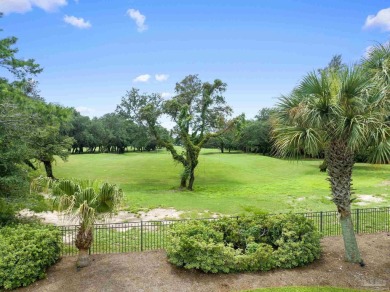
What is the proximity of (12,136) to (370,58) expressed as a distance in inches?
494

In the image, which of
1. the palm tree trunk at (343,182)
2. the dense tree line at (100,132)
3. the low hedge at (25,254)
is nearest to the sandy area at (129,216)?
the low hedge at (25,254)

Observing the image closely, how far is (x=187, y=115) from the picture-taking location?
25609 mm

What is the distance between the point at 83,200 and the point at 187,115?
17508mm

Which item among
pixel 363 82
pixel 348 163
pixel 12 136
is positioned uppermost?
pixel 363 82

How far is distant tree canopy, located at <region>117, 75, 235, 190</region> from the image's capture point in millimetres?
26089

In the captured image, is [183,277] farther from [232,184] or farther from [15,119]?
[232,184]

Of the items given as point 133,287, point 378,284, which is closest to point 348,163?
point 378,284

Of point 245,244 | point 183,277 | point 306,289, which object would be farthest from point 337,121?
point 183,277

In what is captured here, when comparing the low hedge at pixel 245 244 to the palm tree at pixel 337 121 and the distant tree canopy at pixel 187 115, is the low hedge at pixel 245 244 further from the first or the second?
the distant tree canopy at pixel 187 115

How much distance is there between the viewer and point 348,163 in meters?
8.90

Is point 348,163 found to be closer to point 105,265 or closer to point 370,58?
point 370,58

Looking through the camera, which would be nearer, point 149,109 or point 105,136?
point 149,109

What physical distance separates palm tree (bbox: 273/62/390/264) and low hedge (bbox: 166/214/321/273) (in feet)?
4.97

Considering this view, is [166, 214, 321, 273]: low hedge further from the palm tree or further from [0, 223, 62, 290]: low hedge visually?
[0, 223, 62, 290]: low hedge
